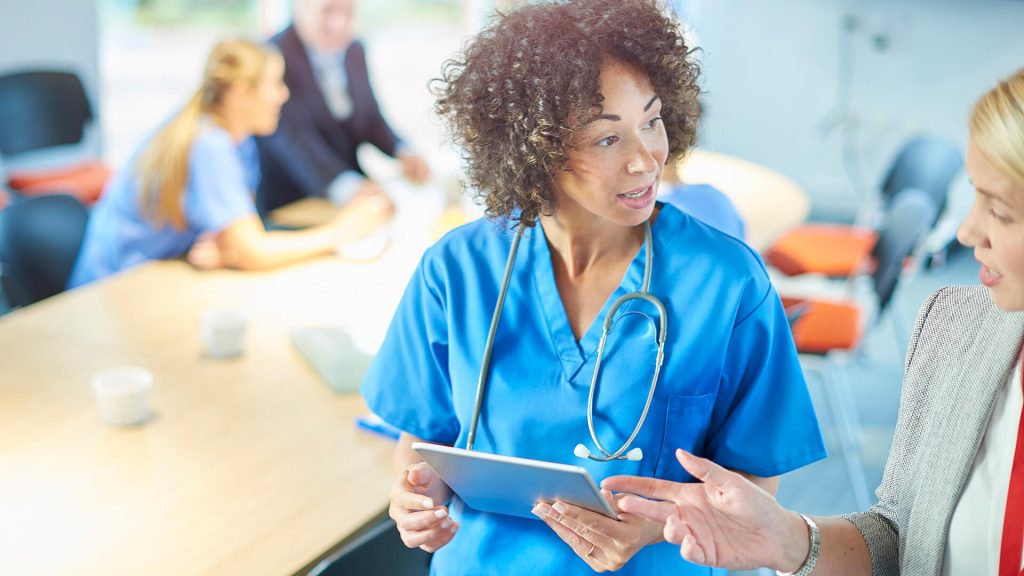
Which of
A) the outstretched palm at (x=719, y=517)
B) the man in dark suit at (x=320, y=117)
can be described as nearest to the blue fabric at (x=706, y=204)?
the outstretched palm at (x=719, y=517)

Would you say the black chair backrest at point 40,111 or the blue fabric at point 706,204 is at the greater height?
the blue fabric at point 706,204

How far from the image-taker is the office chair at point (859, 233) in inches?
143

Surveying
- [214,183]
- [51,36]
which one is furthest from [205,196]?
[51,36]

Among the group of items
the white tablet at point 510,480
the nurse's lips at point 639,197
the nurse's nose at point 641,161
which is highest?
the nurse's nose at point 641,161

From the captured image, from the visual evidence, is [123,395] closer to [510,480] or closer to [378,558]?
[378,558]

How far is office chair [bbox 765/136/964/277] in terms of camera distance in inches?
143

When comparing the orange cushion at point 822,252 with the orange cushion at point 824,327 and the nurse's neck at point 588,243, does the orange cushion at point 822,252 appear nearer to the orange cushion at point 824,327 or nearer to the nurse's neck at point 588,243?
the orange cushion at point 824,327

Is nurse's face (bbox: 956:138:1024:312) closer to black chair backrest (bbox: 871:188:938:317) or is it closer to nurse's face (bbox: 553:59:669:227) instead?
nurse's face (bbox: 553:59:669:227)

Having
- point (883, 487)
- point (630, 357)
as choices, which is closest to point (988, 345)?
point (883, 487)

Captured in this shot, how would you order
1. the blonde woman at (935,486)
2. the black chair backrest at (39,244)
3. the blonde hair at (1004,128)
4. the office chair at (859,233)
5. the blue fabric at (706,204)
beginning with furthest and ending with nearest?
1. the office chair at (859,233)
2. the black chair backrest at (39,244)
3. the blue fabric at (706,204)
4. the blonde woman at (935,486)
5. the blonde hair at (1004,128)

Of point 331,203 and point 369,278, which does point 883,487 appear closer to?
point 369,278

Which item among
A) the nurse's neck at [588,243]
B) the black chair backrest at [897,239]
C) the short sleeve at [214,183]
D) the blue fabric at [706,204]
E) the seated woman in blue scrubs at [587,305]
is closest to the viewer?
the seated woman in blue scrubs at [587,305]

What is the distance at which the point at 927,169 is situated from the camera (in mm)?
3756

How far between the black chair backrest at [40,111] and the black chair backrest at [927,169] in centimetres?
330
